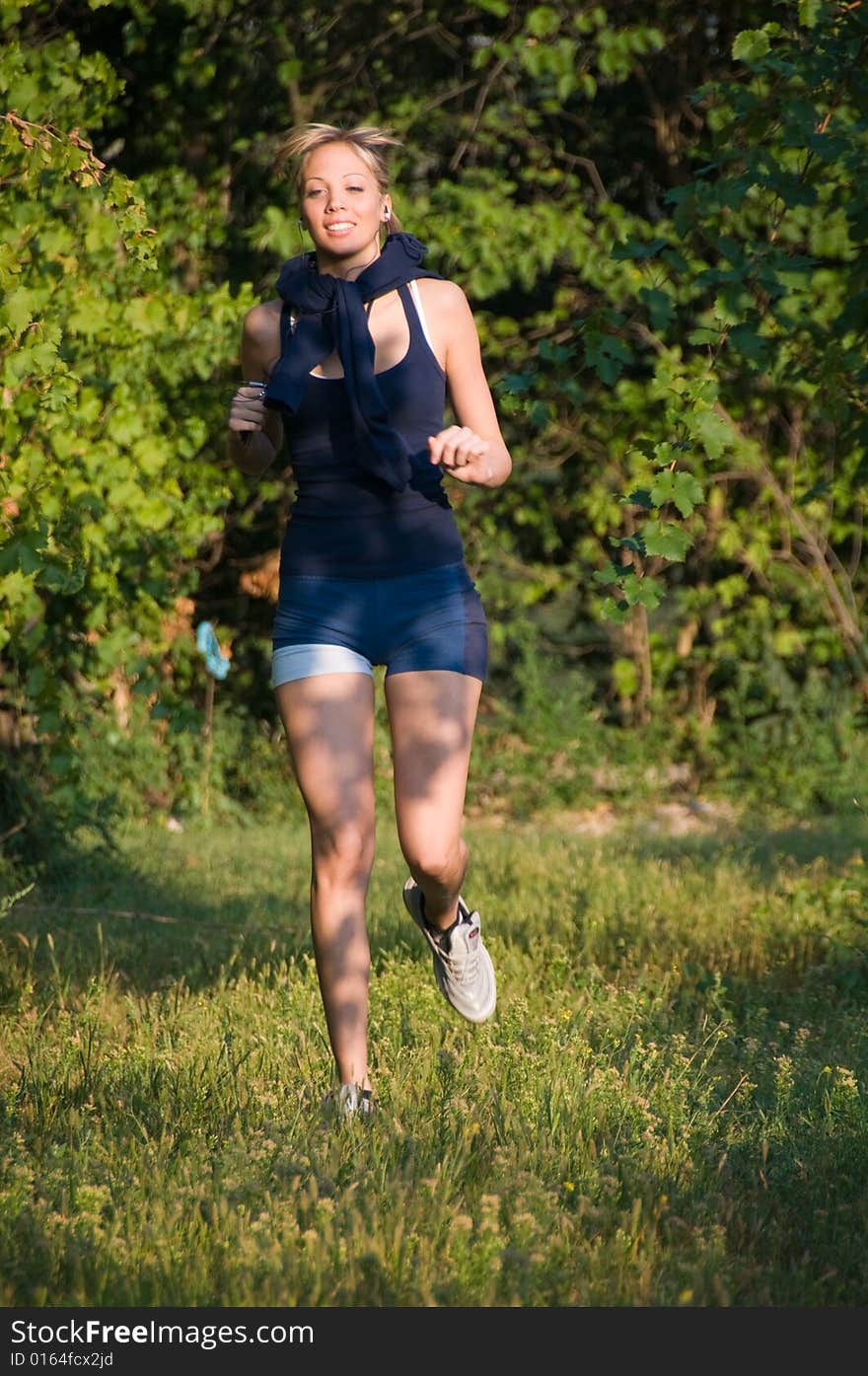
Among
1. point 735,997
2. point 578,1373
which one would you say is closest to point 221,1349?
point 578,1373

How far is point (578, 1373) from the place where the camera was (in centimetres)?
214

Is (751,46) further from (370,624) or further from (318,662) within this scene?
(318,662)

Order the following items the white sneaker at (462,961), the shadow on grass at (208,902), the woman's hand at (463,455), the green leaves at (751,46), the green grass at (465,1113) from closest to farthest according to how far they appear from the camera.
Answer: the green grass at (465,1113) < the woman's hand at (463,455) < the white sneaker at (462,961) < the green leaves at (751,46) < the shadow on grass at (208,902)

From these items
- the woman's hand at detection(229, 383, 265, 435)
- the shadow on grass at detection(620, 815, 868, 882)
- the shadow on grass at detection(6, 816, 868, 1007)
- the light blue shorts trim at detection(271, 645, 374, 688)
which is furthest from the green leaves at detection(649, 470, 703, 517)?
the shadow on grass at detection(620, 815, 868, 882)

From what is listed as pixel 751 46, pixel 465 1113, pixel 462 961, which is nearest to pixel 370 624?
pixel 462 961

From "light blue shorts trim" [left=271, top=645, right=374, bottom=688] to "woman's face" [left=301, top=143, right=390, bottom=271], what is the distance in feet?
2.71

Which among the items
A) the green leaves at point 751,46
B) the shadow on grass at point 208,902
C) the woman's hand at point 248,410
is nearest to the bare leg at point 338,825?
the woman's hand at point 248,410

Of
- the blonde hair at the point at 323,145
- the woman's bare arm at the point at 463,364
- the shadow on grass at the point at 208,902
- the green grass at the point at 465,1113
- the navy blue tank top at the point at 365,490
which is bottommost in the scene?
the shadow on grass at the point at 208,902

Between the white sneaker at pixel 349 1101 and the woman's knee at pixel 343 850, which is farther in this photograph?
the woman's knee at pixel 343 850

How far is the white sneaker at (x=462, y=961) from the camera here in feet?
12.0

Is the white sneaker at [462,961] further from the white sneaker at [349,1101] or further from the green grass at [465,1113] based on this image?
the white sneaker at [349,1101]

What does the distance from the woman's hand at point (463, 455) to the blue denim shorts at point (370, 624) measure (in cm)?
26

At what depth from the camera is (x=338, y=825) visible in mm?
3238

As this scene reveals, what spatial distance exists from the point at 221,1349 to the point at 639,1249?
67cm
